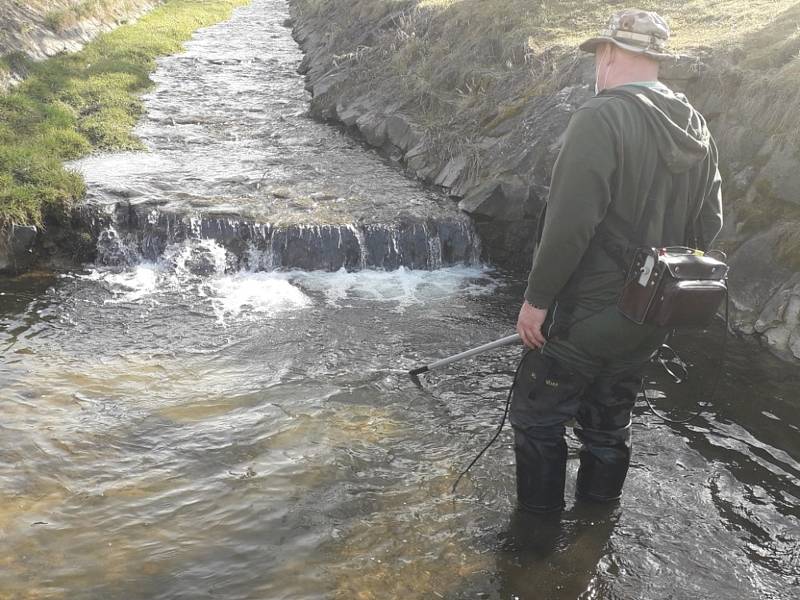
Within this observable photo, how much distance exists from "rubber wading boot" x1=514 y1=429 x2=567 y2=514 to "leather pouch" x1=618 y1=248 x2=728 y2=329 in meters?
1.01

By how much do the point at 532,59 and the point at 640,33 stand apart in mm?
10556

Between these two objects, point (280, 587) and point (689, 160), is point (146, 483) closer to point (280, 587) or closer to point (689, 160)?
point (280, 587)

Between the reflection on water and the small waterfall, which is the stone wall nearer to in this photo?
the reflection on water

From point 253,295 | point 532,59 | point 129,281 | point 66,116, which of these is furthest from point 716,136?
point 66,116

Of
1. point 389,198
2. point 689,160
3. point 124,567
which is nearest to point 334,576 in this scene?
point 124,567

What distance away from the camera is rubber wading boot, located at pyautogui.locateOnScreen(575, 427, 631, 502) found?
176 inches

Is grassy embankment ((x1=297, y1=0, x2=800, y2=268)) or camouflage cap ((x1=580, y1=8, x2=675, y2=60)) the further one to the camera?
grassy embankment ((x1=297, y1=0, x2=800, y2=268))

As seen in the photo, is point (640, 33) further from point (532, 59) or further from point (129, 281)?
point (532, 59)

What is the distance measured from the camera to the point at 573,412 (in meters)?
4.19

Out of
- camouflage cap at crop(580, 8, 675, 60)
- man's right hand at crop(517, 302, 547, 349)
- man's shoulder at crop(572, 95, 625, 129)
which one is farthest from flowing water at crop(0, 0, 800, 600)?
camouflage cap at crop(580, 8, 675, 60)

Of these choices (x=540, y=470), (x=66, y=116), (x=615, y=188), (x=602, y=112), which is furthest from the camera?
(x=66, y=116)

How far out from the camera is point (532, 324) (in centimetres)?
391

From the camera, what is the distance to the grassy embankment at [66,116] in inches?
398

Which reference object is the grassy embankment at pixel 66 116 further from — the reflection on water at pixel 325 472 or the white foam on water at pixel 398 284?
the white foam on water at pixel 398 284
